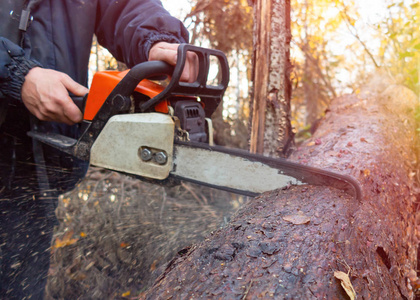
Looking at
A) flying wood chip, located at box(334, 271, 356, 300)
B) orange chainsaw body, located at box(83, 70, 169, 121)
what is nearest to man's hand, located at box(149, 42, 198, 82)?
orange chainsaw body, located at box(83, 70, 169, 121)

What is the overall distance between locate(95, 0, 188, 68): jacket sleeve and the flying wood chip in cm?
149

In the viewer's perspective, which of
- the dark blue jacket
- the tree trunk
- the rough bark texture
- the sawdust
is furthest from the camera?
the rough bark texture

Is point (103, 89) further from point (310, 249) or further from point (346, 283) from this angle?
point (346, 283)

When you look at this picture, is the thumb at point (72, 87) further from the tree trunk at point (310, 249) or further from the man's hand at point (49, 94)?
the tree trunk at point (310, 249)

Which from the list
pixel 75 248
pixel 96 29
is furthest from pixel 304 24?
pixel 75 248

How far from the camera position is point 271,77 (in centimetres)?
279

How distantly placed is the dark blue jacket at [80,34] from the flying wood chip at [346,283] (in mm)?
1493

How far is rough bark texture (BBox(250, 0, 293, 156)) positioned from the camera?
2729 mm

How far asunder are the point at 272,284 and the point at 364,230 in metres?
0.57

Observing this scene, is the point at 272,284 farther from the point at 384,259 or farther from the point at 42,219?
the point at 42,219

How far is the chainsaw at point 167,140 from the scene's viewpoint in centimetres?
140

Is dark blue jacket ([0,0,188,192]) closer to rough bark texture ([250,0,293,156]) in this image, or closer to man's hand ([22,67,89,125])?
man's hand ([22,67,89,125])

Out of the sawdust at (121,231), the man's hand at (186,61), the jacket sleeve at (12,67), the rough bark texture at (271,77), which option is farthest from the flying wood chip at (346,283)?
the rough bark texture at (271,77)

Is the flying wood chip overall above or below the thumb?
below
